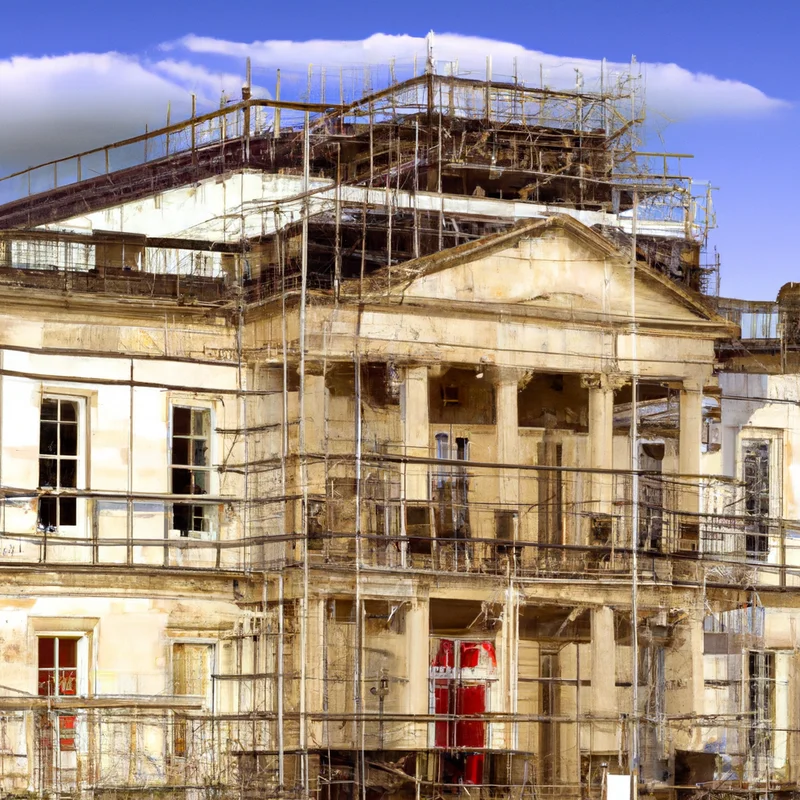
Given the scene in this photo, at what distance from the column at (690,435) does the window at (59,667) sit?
12979 millimetres

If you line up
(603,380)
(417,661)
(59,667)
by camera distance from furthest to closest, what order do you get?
(603,380), (417,661), (59,667)

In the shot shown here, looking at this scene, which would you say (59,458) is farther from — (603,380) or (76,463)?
(603,380)

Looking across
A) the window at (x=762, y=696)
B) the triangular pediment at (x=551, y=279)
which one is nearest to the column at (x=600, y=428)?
the triangular pediment at (x=551, y=279)

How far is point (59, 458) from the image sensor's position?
41500mm

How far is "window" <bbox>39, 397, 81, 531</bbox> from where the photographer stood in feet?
136

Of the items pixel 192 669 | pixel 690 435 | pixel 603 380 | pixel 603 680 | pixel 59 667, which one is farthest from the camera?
pixel 690 435

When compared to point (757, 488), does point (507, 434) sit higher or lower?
higher

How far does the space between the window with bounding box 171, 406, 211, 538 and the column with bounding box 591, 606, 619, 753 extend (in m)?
8.05

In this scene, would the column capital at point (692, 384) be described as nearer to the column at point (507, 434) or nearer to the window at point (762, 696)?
the column at point (507, 434)

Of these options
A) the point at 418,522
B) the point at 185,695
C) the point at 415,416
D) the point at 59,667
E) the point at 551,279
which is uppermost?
the point at 551,279

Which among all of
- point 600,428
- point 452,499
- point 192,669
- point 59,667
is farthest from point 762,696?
point 59,667

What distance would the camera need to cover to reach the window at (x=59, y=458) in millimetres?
41531

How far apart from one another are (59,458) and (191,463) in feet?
9.42

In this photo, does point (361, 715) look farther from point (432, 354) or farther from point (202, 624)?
point (432, 354)
